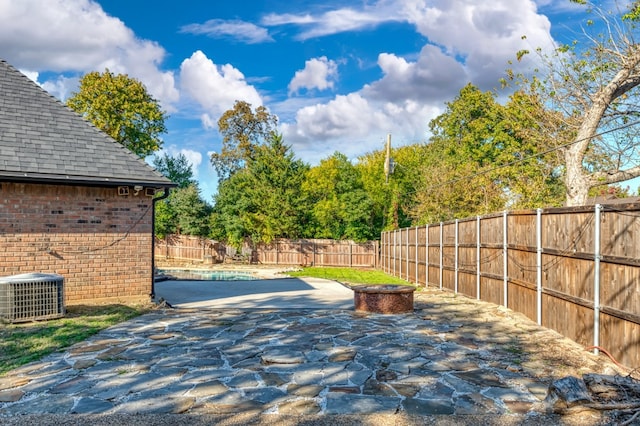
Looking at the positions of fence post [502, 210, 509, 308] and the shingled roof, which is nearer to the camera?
the shingled roof

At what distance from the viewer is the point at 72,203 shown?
993 cm

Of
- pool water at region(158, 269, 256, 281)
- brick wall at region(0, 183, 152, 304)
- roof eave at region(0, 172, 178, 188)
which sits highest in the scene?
roof eave at region(0, 172, 178, 188)

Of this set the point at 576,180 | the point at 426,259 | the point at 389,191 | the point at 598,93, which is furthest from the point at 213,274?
the point at 598,93

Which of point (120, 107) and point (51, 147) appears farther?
point (120, 107)

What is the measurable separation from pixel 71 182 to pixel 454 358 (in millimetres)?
8060

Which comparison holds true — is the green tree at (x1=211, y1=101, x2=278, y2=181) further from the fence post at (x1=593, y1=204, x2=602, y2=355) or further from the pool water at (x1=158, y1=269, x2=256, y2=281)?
the fence post at (x1=593, y1=204, x2=602, y2=355)

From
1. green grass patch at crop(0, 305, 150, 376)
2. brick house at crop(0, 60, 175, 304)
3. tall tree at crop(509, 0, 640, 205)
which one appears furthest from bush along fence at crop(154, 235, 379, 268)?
green grass patch at crop(0, 305, 150, 376)

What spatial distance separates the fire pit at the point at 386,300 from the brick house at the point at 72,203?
492cm

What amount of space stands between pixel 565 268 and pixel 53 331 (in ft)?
26.6

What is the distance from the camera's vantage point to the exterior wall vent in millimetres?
8094

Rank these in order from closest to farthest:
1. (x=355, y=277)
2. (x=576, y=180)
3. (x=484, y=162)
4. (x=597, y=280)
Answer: (x=597, y=280), (x=576, y=180), (x=355, y=277), (x=484, y=162)

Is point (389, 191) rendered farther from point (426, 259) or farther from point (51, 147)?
point (51, 147)

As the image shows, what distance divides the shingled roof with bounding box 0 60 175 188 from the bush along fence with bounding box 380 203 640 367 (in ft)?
24.3

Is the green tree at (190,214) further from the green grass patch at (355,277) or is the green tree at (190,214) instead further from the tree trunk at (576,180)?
the tree trunk at (576,180)
